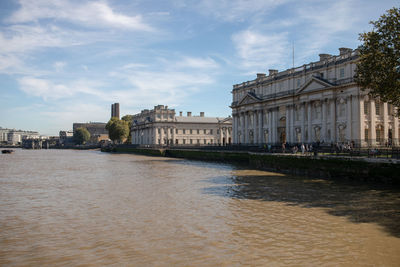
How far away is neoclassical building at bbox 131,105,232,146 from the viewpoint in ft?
389

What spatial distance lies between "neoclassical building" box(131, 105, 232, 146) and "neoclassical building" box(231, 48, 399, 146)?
1469 inches

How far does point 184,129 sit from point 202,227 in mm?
105330

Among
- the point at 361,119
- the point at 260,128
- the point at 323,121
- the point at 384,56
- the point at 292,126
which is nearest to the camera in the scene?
the point at 384,56

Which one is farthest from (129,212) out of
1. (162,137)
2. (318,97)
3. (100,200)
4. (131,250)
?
(162,137)

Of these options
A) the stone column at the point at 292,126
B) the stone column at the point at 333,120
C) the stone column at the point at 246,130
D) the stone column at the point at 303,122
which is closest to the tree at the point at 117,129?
the stone column at the point at 246,130

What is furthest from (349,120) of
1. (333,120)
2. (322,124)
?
(322,124)

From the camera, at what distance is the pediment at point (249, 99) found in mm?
73875

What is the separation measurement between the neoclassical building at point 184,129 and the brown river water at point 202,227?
92.6 m

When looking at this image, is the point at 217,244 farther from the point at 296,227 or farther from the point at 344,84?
the point at 344,84

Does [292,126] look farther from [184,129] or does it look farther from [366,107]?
[184,129]

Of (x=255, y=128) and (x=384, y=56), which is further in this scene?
(x=255, y=128)

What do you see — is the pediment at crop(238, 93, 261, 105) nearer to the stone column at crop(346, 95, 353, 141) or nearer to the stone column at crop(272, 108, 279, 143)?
the stone column at crop(272, 108, 279, 143)

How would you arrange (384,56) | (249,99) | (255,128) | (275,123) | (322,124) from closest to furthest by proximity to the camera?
(384,56)
(322,124)
(275,123)
(255,128)
(249,99)

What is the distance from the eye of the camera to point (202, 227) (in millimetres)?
15305
